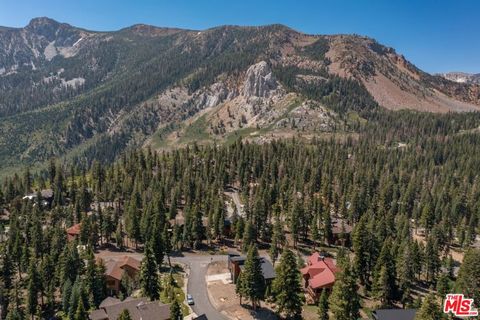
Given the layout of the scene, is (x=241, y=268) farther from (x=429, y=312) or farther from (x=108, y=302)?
(x=429, y=312)

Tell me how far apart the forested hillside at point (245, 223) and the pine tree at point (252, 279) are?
56.8ft

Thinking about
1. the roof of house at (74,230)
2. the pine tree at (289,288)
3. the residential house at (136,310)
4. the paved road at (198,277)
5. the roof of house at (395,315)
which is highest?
the pine tree at (289,288)

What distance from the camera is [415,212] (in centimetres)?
16175

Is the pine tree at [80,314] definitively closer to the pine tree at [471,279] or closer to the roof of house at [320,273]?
the roof of house at [320,273]

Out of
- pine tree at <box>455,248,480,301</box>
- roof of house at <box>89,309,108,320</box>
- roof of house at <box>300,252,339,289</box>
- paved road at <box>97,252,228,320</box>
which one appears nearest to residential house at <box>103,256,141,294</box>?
paved road at <box>97,252,228,320</box>

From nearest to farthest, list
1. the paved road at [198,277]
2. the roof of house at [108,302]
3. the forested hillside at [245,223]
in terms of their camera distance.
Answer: the roof of house at [108,302] → the paved road at [198,277] → the forested hillside at [245,223]

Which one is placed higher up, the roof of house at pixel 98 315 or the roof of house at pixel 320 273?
the roof of house at pixel 320 273

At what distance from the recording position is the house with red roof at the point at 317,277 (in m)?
90.2

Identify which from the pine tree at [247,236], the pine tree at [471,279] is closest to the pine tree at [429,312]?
the pine tree at [471,279]

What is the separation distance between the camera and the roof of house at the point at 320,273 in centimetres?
9050

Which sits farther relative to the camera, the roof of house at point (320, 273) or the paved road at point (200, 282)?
Answer: the roof of house at point (320, 273)

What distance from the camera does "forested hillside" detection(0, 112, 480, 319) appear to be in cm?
9088

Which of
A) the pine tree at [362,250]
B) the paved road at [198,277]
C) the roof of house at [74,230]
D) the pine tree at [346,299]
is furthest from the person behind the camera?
the roof of house at [74,230]

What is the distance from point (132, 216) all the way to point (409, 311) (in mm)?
82554
